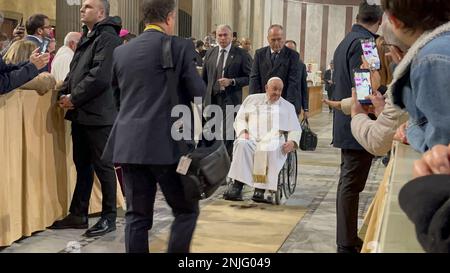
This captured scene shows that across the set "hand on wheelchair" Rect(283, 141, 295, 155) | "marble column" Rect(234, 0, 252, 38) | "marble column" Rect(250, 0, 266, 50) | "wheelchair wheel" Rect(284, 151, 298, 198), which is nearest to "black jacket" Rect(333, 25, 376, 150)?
"hand on wheelchair" Rect(283, 141, 295, 155)

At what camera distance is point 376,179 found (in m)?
8.05

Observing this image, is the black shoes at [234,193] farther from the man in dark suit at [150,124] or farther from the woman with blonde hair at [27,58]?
the man in dark suit at [150,124]

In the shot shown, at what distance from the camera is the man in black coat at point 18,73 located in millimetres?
4111

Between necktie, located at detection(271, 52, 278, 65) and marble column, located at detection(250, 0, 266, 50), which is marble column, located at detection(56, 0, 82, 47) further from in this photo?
marble column, located at detection(250, 0, 266, 50)

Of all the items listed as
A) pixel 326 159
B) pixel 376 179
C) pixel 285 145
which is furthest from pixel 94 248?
pixel 326 159

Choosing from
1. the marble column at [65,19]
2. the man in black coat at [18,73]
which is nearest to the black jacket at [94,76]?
the man in black coat at [18,73]

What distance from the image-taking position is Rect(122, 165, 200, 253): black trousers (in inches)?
135

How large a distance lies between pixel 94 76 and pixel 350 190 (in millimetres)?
2112

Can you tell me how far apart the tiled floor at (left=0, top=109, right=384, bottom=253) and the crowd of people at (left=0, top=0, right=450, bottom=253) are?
0.76 ft

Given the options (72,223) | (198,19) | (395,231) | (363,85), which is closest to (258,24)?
(198,19)

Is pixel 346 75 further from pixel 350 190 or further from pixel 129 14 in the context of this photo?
pixel 129 14

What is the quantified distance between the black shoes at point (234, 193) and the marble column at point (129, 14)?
6.46m

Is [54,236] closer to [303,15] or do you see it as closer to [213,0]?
[213,0]
